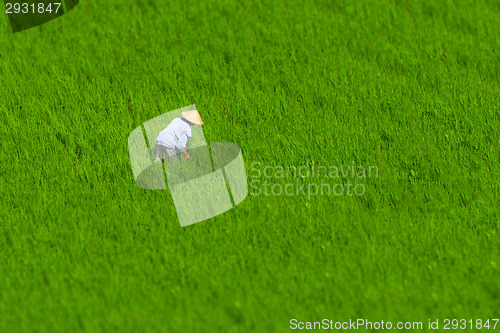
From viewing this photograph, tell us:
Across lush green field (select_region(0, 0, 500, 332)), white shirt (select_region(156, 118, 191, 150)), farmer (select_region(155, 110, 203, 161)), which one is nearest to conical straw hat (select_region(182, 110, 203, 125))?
farmer (select_region(155, 110, 203, 161))

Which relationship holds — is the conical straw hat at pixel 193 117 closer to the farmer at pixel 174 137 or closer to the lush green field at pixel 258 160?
the farmer at pixel 174 137

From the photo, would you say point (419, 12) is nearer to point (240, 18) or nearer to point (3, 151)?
point (240, 18)

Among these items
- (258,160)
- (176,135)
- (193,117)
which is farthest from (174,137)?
(258,160)

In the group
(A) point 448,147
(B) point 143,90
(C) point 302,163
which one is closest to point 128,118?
(B) point 143,90

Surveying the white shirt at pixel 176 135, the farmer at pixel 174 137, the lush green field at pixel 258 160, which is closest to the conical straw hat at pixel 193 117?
the farmer at pixel 174 137

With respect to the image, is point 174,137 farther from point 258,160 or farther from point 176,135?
point 258,160

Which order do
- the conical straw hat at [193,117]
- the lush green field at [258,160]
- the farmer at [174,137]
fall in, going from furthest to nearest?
the conical straw hat at [193,117] < the farmer at [174,137] < the lush green field at [258,160]
